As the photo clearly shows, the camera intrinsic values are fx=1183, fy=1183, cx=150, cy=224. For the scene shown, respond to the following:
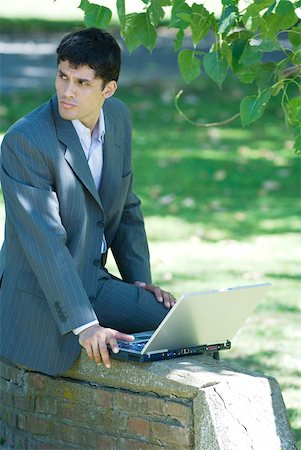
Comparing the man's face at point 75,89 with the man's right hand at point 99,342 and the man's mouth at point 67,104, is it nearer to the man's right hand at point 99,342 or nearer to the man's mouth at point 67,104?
the man's mouth at point 67,104

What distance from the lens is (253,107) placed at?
14.2 ft

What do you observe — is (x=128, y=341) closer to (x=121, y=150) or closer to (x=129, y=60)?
(x=121, y=150)

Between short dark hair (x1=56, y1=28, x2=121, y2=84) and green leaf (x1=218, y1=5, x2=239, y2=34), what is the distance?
0.46 meters

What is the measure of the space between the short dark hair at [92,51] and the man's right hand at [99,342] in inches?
38.2

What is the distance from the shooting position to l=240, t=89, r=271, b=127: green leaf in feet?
14.1

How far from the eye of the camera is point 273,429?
4.12 meters

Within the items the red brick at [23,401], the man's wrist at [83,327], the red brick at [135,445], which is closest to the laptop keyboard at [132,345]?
the man's wrist at [83,327]

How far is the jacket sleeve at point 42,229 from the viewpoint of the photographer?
4227 mm

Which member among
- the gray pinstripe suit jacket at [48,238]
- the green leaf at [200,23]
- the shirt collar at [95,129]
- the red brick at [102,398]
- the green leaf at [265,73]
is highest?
the green leaf at [200,23]

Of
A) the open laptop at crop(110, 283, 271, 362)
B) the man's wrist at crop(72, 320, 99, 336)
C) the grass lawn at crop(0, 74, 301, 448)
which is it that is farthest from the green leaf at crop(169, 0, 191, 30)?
the grass lawn at crop(0, 74, 301, 448)

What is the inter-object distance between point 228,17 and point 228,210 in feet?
17.9

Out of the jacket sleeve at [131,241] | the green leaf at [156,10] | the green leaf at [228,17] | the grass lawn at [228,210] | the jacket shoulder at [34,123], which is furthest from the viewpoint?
the grass lawn at [228,210]

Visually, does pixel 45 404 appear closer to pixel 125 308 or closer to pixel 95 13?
pixel 125 308

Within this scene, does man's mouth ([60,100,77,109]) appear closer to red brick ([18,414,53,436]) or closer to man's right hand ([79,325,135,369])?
man's right hand ([79,325,135,369])
